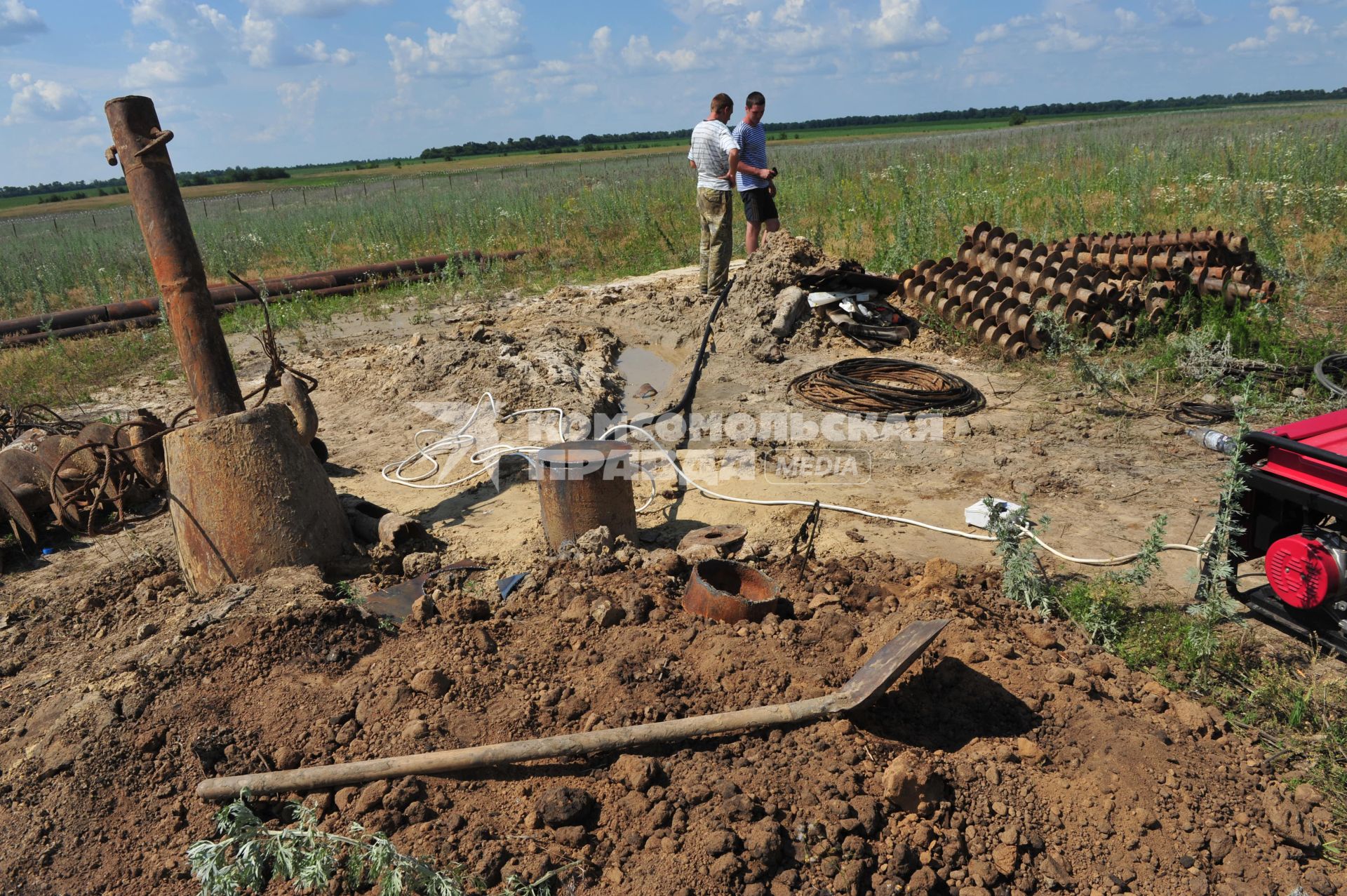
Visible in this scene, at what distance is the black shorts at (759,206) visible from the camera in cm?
1008

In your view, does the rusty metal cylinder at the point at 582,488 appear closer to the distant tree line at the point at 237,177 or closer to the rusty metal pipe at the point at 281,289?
the rusty metal pipe at the point at 281,289

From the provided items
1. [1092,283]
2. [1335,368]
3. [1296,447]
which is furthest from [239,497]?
[1335,368]

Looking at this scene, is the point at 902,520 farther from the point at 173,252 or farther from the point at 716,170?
the point at 716,170

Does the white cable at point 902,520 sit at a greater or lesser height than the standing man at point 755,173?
lesser

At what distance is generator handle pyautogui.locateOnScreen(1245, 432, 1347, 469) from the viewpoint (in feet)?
9.80

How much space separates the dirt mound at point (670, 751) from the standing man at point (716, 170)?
675cm

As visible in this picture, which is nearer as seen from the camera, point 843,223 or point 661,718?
point 661,718

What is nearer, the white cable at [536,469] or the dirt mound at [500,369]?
the white cable at [536,469]

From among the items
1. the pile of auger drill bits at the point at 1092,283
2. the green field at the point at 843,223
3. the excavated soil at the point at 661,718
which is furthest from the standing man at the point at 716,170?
the excavated soil at the point at 661,718

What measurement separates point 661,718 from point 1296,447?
260cm

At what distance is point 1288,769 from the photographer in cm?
289

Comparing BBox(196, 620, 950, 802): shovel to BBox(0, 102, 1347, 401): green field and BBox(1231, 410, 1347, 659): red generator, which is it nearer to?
BBox(1231, 410, 1347, 659): red generator

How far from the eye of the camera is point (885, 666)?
2928 mm

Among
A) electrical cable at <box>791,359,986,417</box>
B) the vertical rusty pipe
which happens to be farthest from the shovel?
electrical cable at <box>791,359,986,417</box>
